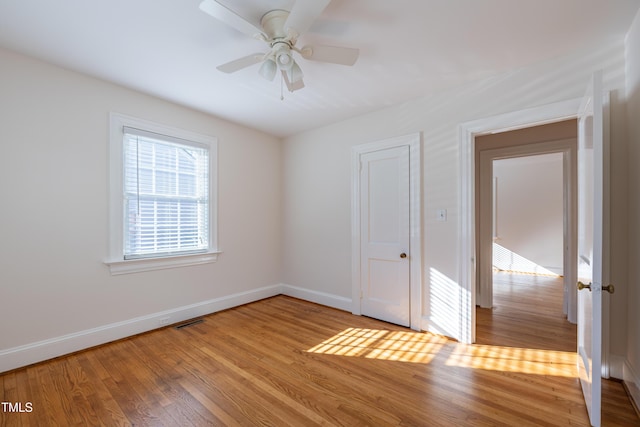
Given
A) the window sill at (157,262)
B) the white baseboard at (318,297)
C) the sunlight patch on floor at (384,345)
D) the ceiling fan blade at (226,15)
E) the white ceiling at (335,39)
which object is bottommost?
the sunlight patch on floor at (384,345)

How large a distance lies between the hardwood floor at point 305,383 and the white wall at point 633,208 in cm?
26

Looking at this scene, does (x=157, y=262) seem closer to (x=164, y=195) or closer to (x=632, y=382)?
(x=164, y=195)

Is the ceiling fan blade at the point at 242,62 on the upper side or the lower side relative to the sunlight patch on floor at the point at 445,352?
upper

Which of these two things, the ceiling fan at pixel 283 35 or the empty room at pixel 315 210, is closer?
the ceiling fan at pixel 283 35

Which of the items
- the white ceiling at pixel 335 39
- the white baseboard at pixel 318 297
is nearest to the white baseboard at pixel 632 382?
the white ceiling at pixel 335 39

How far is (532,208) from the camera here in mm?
6613

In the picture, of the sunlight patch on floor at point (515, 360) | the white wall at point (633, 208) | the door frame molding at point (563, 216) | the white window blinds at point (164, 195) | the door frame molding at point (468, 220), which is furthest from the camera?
the door frame molding at point (563, 216)

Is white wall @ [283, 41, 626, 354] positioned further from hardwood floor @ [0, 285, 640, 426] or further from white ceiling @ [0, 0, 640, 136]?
hardwood floor @ [0, 285, 640, 426]

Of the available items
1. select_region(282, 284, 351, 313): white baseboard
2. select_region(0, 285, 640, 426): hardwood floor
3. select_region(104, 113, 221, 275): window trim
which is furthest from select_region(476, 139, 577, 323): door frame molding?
select_region(104, 113, 221, 275): window trim

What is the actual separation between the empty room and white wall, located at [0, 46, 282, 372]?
0.02m

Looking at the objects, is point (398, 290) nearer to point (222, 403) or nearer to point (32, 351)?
point (222, 403)

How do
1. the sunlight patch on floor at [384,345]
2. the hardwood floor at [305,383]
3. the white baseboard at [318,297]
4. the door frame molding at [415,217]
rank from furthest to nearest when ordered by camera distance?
the white baseboard at [318,297]
the door frame molding at [415,217]
the sunlight patch on floor at [384,345]
the hardwood floor at [305,383]

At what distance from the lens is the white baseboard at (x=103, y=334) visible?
7.61ft

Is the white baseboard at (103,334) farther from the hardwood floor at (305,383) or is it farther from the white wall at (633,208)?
the white wall at (633,208)
